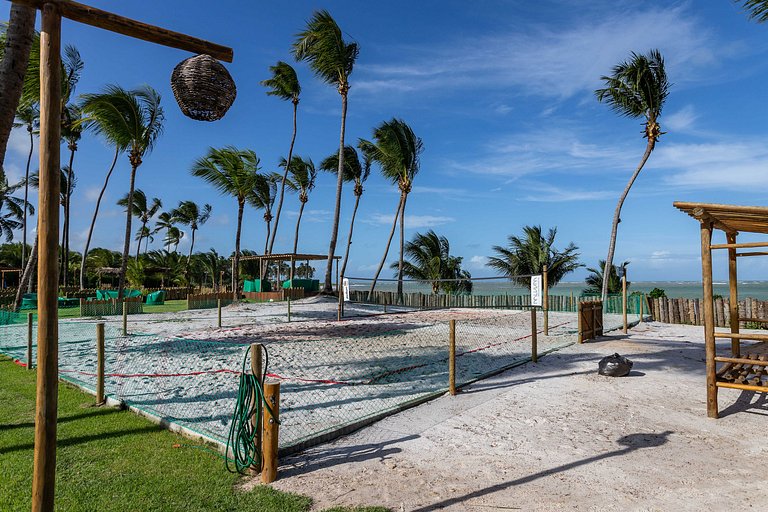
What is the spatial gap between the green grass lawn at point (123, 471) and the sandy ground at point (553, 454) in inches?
18.1

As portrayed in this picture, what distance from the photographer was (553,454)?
14.8 ft

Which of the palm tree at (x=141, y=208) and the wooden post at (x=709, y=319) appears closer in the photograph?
the wooden post at (x=709, y=319)

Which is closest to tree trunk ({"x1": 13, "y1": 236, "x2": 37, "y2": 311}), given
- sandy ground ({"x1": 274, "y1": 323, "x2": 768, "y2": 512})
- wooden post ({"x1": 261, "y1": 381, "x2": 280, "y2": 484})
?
wooden post ({"x1": 261, "y1": 381, "x2": 280, "y2": 484})

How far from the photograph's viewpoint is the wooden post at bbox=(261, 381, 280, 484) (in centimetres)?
386

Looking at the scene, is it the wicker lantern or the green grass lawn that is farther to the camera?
the wicker lantern

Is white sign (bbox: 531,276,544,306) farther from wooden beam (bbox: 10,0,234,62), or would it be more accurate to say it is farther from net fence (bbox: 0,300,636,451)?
wooden beam (bbox: 10,0,234,62)

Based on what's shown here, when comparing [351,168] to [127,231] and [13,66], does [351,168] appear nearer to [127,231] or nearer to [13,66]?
[127,231]

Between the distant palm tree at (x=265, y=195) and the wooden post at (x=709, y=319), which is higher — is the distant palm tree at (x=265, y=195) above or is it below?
above

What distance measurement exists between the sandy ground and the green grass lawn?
460 millimetres

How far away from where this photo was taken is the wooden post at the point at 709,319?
5.68 m

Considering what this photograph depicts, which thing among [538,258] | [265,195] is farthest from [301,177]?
[538,258]

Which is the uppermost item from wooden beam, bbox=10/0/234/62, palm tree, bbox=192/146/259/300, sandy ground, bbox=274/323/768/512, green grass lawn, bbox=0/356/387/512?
palm tree, bbox=192/146/259/300

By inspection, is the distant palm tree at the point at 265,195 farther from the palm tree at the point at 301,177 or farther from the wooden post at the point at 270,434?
the wooden post at the point at 270,434

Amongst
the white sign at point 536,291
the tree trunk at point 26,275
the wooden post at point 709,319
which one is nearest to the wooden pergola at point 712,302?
the wooden post at point 709,319
